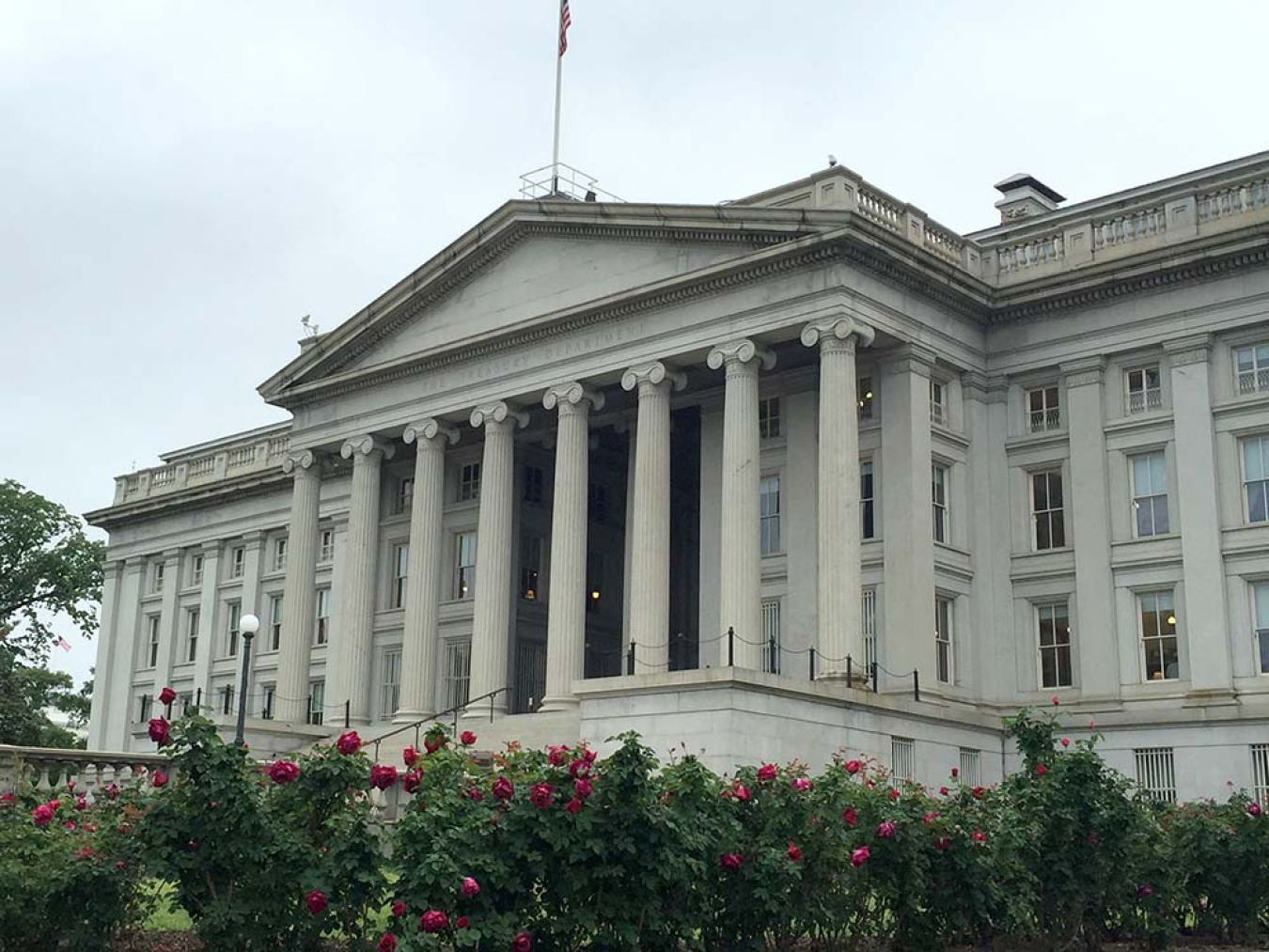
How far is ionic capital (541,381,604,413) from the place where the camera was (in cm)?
4422

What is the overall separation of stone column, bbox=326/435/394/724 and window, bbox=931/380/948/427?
60.5ft

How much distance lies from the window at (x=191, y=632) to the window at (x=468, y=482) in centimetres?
2091

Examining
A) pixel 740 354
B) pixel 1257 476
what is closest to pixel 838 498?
pixel 740 354

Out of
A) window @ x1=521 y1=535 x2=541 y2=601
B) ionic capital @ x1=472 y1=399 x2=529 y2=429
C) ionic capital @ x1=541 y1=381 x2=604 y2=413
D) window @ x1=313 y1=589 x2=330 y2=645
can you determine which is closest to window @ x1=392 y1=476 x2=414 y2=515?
window @ x1=521 y1=535 x2=541 y2=601

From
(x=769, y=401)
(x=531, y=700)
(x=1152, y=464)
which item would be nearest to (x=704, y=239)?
(x=769, y=401)

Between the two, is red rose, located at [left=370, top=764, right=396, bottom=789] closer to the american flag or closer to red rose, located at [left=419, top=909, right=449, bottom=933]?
red rose, located at [left=419, top=909, right=449, bottom=933]

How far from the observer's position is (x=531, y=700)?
49.5 metres

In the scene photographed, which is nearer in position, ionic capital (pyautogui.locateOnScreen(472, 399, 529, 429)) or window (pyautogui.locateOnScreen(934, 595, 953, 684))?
window (pyautogui.locateOnScreen(934, 595, 953, 684))

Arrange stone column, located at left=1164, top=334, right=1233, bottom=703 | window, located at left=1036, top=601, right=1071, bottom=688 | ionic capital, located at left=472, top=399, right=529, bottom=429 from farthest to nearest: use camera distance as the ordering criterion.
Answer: ionic capital, located at left=472, top=399, right=529, bottom=429
window, located at left=1036, top=601, right=1071, bottom=688
stone column, located at left=1164, top=334, right=1233, bottom=703

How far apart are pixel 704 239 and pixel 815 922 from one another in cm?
2709

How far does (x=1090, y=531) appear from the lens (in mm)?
40438

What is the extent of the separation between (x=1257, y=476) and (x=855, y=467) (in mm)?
9767

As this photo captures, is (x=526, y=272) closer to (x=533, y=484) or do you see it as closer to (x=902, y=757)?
(x=533, y=484)

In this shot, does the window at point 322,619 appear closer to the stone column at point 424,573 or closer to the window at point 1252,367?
the stone column at point 424,573
